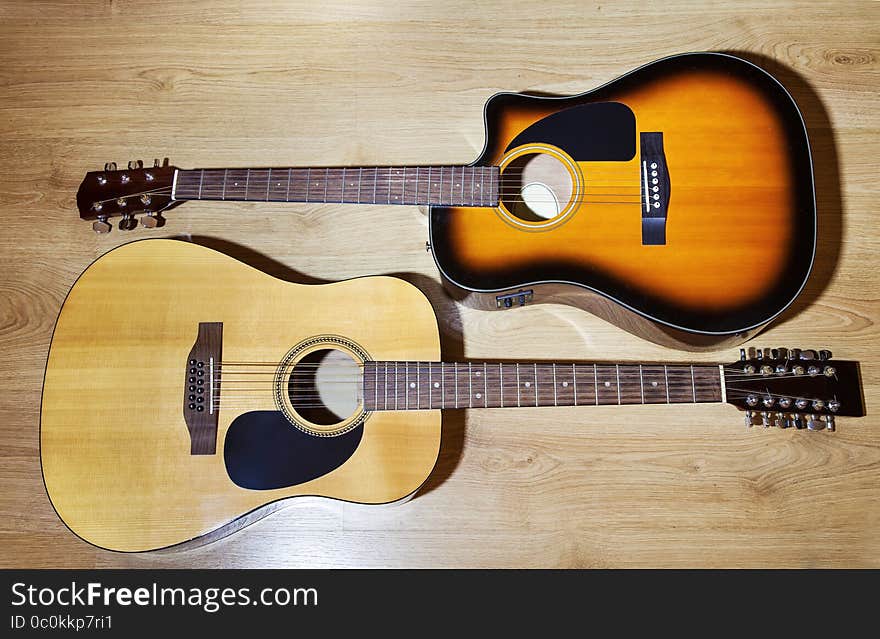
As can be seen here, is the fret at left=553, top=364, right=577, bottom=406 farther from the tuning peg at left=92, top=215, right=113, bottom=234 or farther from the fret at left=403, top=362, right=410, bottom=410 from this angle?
the tuning peg at left=92, top=215, right=113, bottom=234

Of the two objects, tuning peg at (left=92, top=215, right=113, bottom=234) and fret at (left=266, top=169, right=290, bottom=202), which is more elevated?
fret at (left=266, top=169, right=290, bottom=202)

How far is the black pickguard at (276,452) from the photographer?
47.7 inches

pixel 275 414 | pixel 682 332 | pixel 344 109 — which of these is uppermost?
pixel 344 109

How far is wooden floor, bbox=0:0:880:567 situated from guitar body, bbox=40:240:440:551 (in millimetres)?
106

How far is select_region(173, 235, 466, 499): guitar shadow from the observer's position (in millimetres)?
1409

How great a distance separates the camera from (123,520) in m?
1.20

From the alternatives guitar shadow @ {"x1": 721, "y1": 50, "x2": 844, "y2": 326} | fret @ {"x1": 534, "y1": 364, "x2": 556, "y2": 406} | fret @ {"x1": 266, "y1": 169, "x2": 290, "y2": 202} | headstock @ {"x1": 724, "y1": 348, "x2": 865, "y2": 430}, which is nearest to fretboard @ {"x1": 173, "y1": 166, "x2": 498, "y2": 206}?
fret @ {"x1": 266, "y1": 169, "x2": 290, "y2": 202}

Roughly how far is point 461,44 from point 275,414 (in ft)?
3.60

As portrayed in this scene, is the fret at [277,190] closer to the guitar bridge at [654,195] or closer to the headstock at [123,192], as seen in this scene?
the headstock at [123,192]

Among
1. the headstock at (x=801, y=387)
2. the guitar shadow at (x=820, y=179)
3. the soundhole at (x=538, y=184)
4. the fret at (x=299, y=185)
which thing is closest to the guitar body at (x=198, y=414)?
the fret at (x=299, y=185)

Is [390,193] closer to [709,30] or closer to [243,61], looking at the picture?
[243,61]

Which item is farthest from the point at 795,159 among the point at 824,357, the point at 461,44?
the point at 461,44

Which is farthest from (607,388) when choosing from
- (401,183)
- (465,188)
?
(401,183)

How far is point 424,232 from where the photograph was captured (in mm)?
1498
